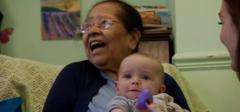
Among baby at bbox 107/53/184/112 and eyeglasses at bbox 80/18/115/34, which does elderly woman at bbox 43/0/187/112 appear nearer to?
eyeglasses at bbox 80/18/115/34

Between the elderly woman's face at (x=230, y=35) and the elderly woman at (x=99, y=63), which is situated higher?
the elderly woman's face at (x=230, y=35)

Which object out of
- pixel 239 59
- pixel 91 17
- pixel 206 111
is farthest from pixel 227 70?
pixel 239 59

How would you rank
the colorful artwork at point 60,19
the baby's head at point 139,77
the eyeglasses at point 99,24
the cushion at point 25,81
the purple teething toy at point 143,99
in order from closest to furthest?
1. the purple teething toy at point 143,99
2. the baby's head at point 139,77
3. the eyeglasses at point 99,24
4. the cushion at point 25,81
5. the colorful artwork at point 60,19

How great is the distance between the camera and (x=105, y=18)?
161cm

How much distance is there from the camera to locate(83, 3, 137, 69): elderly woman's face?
156 cm

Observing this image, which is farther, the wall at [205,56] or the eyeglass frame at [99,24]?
the wall at [205,56]

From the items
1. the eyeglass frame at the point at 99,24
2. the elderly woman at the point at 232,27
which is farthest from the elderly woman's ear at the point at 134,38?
the elderly woman at the point at 232,27

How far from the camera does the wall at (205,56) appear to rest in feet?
7.49

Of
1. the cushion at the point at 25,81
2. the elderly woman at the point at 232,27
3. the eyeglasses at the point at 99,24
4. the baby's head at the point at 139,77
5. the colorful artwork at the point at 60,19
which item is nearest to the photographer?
the elderly woman at the point at 232,27

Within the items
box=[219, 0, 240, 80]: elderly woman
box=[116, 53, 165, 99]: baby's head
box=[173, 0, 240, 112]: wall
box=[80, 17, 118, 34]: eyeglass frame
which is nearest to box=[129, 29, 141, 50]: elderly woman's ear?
box=[80, 17, 118, 34]: eyeglass frame

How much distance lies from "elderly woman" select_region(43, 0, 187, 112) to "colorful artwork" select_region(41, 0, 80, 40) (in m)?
1.20

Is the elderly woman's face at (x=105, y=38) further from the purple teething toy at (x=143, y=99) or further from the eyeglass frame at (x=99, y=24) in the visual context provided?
the purple teething toy at (x=143, y=99)

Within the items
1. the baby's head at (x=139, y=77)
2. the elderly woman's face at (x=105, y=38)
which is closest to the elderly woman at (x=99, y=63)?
the elderly woman's face at (x=105, y=38)

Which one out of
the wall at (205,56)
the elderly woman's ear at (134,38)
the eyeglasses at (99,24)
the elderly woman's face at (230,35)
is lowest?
the wall at (205,56)
